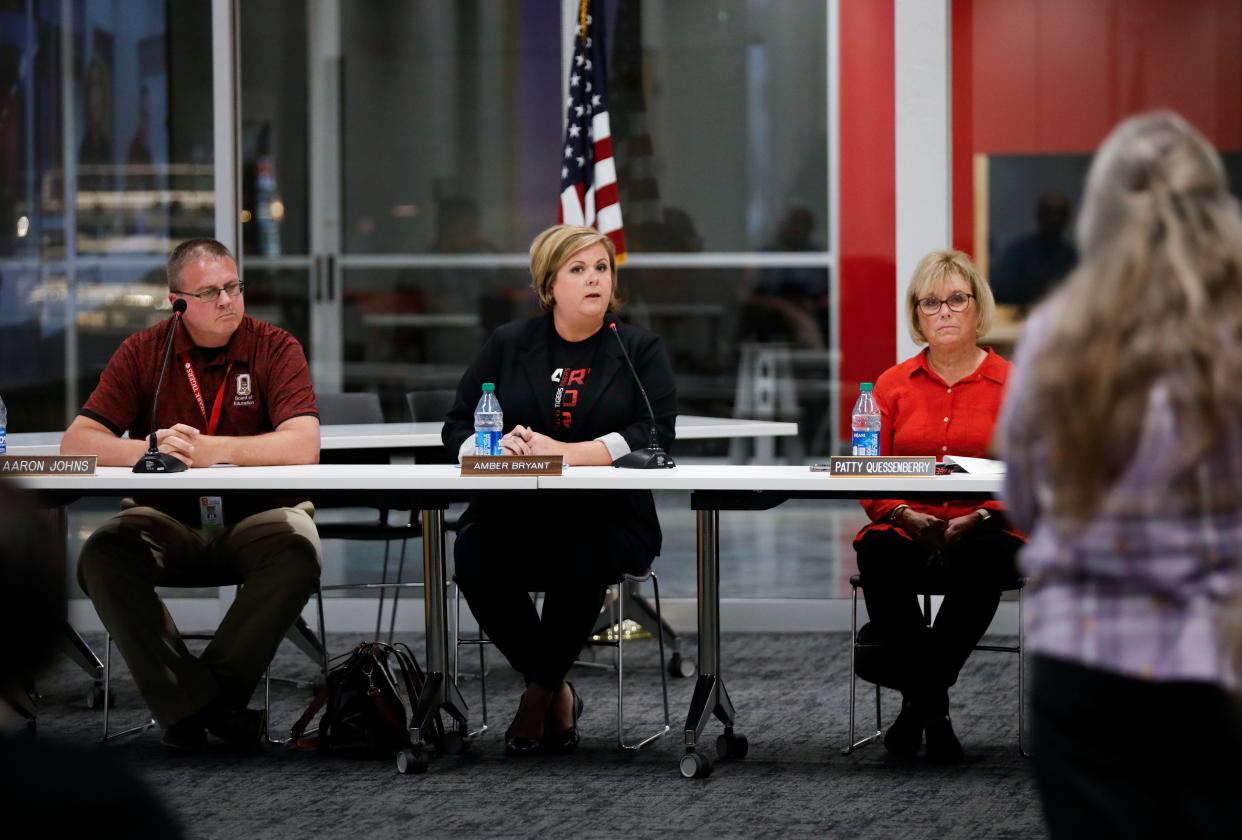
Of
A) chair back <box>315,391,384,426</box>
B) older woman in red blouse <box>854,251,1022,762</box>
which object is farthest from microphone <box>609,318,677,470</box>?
chair back <box>315,391,384,426</box>

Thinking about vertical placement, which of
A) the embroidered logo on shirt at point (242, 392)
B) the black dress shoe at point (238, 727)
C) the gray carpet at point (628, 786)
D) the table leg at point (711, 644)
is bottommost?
the gray carpet at point (628, 786)

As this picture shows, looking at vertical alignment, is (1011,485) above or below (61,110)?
below

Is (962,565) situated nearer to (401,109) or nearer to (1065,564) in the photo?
(1065,564)


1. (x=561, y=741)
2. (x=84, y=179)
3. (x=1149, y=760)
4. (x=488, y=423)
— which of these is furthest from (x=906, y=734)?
(x=84, y=179)

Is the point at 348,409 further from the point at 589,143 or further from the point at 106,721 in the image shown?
the point at 106,721

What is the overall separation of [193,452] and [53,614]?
2673 millimetres

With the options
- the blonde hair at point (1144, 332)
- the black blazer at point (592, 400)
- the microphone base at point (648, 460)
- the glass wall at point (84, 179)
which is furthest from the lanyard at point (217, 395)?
the blonde hair at point (1144, 332)

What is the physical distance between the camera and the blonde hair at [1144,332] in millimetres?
1453

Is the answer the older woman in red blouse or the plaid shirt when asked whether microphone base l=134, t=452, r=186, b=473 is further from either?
the plaid shirt

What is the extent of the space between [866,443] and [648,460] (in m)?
0.52

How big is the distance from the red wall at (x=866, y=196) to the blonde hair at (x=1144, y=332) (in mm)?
4026

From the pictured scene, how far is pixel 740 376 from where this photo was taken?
8297 millimetres

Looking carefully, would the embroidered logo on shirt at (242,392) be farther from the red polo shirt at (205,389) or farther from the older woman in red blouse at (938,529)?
the older woman in red blouse at (938,529)

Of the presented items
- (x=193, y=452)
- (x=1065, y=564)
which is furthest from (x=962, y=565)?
(x=1065, y=564)
